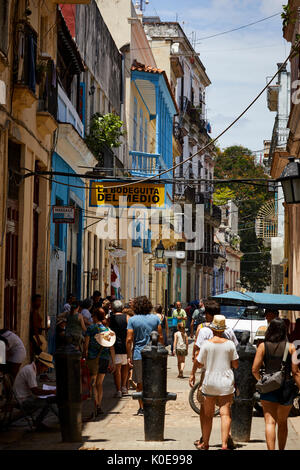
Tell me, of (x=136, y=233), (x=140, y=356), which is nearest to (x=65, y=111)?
(x=140, y=356)

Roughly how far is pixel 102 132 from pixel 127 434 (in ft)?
48.8

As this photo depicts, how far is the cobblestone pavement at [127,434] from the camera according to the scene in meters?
9.98

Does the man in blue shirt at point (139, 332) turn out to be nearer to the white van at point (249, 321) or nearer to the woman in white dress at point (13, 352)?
the woman in white dress at point (13, 352)

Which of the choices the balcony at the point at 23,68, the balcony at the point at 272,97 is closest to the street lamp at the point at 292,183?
the balcony at the point at 23,68

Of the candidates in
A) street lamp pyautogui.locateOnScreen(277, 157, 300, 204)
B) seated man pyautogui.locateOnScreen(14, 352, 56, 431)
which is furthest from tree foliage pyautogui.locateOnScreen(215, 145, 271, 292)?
seated man pyautogui.locateOnScreen(14, 352, 56, 431)

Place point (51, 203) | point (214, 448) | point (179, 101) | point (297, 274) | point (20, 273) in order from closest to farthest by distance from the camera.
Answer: point (214, 448)
point (20, 273)
point (51, 203)
point (297, 274)
point (179, 101)

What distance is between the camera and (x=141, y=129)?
120 ft

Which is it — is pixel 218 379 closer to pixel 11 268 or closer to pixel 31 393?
pixel 31 393

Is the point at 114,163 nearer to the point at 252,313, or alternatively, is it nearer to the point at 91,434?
the point at 252,313

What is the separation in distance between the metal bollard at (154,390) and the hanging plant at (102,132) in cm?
1478

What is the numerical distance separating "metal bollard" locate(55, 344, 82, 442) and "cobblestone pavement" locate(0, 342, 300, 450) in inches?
5.8

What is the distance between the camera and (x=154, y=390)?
411 inches

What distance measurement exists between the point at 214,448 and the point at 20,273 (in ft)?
22.1

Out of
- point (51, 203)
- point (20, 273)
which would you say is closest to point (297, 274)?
point (51, 203)
